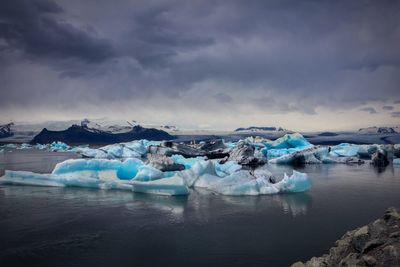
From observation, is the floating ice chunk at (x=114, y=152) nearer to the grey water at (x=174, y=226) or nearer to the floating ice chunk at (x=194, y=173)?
the floating ice chunk at (x=194, y=173)

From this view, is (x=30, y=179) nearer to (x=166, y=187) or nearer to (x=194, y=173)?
(x=166, y=187)

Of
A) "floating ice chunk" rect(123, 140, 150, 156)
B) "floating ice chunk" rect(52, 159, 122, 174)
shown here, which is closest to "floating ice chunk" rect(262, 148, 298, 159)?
"floating ice chunk" rect(123, 140, 150, 156)

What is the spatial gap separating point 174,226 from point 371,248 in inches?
115

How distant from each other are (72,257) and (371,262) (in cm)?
305

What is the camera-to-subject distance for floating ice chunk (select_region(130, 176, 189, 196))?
7781 millimetres

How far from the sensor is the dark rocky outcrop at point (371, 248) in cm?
280

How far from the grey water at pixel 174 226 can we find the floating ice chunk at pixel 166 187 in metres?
0.23

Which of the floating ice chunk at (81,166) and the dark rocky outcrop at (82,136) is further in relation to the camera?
the dark rocky outcrop at (82,136)

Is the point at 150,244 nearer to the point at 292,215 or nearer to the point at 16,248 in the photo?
the point at 16,248

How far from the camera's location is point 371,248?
9.86 ft

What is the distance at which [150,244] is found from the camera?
4352 millimetres

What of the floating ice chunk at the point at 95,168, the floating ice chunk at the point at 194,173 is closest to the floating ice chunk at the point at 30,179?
the floating ice chunk at the point at 95,168

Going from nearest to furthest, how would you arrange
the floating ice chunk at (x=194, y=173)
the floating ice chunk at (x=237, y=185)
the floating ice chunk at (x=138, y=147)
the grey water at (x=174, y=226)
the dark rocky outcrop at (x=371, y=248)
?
the dark rocky outcrop at (x=371, y=248) < the grey water at (x=174, y=226) < the floating ice chunk at (x=237, y=185) < the floating ice chunk at (x=194, y=173) < the floating ice chunk at (x=138, y=147)

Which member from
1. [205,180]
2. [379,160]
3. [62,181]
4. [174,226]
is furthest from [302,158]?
[174,226]
